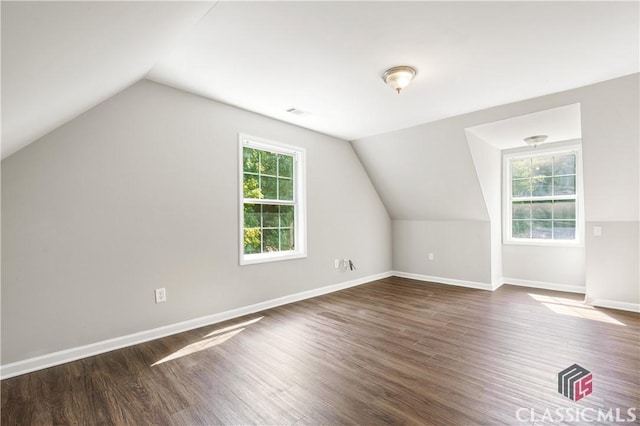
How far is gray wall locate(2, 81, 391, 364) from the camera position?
2176 mm

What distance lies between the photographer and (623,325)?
2.90m

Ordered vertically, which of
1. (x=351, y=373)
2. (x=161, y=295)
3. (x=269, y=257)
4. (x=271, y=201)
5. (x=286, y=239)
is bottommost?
(x=351, y=373)

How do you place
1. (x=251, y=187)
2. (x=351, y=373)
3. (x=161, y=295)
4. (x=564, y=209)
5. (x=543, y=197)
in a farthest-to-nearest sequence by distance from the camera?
(x=543, y=197) < (x=564, y=209) < (x=251, y=187) < (x=161, y=295) < (x=351, y=373)

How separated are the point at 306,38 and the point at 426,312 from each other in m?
3.09

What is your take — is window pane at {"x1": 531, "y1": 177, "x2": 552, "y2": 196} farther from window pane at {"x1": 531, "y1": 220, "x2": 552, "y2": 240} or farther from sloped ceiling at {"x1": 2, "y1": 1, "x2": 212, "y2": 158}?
sloped ceiling at {"x1": 2, "y1": 1, "x2": 212, "y2": 158}

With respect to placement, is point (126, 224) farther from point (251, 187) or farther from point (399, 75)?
point (399, 75)

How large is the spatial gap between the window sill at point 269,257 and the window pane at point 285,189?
75 cm

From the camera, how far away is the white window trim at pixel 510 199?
13.8 ft

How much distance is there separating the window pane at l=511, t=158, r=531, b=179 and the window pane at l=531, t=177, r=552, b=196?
15cm

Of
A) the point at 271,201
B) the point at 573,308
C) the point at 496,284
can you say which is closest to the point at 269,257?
the point at 271,201

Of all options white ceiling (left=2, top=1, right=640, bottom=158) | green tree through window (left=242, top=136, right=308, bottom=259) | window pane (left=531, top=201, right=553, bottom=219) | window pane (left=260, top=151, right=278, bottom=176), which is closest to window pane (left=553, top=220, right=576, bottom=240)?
window pane (left=531, top=201, right=553, bottom=219)

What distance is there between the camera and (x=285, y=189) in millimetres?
3975

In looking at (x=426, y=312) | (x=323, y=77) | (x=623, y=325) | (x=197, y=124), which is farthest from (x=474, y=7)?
(x=623, y=325)

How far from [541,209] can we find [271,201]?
416cm
